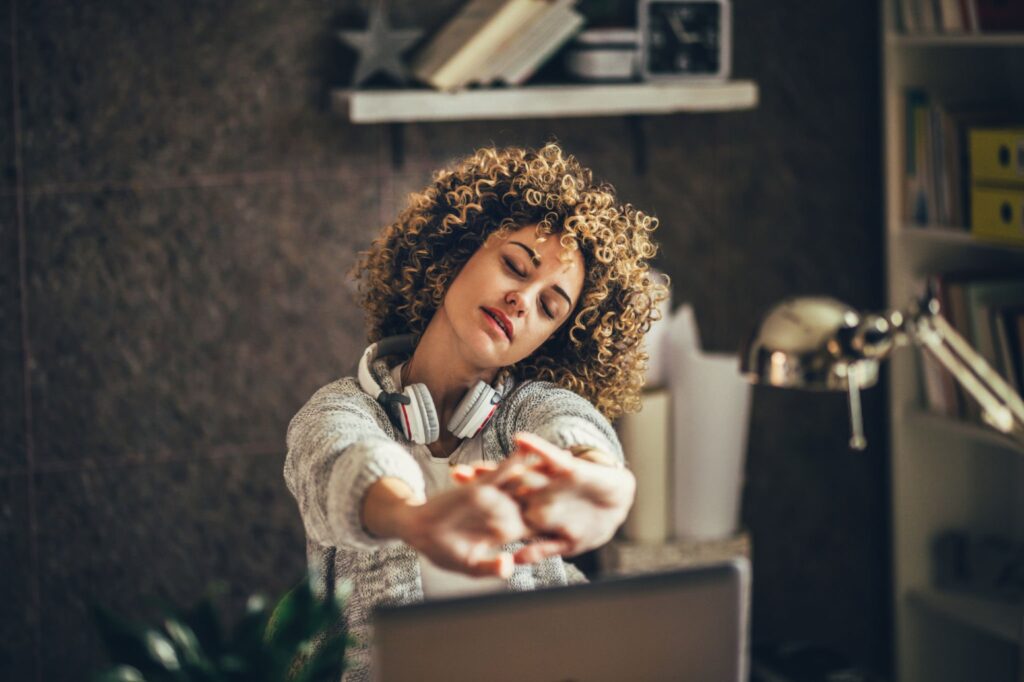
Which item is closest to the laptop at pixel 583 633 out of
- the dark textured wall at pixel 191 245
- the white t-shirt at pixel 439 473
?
the white t-shirt at pixel 439 473

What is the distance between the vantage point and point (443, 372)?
5.15 feet

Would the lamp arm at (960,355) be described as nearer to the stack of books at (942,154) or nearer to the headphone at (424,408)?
the headphone at (424,408)

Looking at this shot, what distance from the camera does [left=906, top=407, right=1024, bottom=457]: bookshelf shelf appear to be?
9.11ft

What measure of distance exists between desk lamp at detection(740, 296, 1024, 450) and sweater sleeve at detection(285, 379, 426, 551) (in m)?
0.40

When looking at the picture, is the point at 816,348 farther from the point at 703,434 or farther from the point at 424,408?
the point at 703,434

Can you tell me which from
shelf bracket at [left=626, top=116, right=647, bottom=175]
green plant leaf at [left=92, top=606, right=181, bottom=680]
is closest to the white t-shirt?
green plant leaf at [left=92, top=606, right=181, bottom=680]

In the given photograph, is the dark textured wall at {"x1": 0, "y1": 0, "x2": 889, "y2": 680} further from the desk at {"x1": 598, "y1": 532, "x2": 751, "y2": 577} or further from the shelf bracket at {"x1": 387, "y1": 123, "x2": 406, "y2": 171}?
the desk at {"x1": 598, "y1": 532, "x2": 751, "y2": 577}

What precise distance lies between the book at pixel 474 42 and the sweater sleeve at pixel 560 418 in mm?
1181

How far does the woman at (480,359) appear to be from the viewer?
139 centimetres

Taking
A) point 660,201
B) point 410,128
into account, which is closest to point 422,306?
point 410,128

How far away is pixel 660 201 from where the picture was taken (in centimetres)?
300

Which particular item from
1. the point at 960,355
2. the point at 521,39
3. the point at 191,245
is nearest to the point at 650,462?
the point at 521,39

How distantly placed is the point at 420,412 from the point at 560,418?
18 cm

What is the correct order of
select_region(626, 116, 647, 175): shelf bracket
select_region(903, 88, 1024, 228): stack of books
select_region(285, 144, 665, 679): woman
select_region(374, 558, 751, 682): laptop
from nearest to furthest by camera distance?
select_region(374, 558, 751, 682): laptop < select_region(285, 144, 665, 679): woman < select_region(903, 88, 1024, 228): stack of books < select_region(626, 116, 647, 175): shelf bracket
